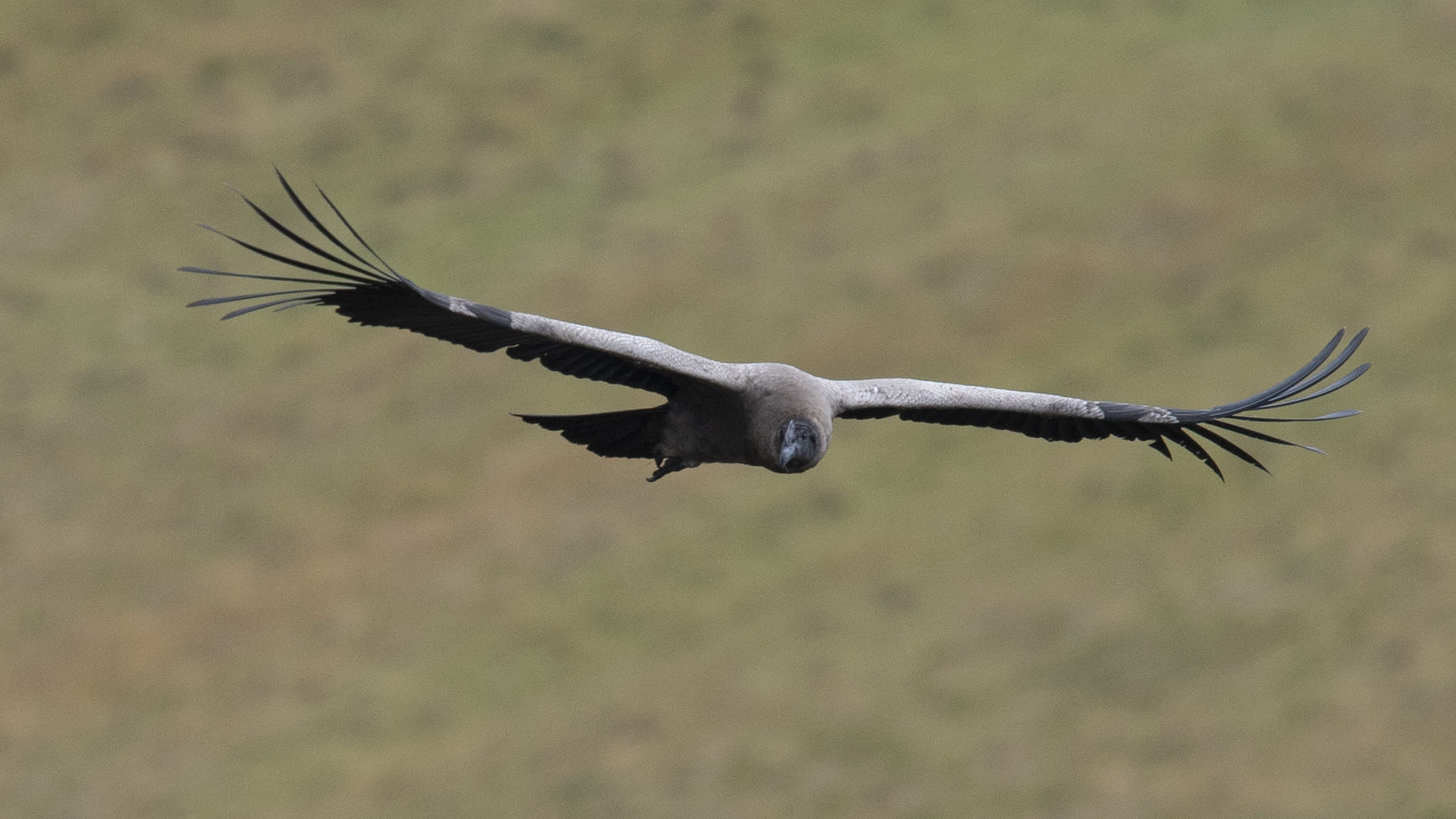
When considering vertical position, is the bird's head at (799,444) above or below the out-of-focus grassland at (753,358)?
below

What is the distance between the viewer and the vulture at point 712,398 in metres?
13.7

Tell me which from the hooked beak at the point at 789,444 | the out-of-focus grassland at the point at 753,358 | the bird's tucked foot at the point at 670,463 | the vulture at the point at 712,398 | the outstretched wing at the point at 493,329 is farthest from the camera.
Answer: the out-of-focus grassland at the point at 753,358

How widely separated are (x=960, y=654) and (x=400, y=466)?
1275 centimetres

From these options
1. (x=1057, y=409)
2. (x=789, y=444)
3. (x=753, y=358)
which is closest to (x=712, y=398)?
(x=789, y=444)

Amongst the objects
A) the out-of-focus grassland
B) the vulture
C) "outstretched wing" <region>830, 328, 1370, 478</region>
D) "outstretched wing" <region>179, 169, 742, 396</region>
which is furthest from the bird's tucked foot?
the out-of-focus grassland

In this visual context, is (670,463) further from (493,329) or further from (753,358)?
(753,358)

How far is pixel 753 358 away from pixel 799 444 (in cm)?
3031

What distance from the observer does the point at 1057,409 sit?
15703mm

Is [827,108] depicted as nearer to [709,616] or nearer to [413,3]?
[413,3]

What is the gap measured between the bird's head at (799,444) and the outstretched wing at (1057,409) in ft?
2.95

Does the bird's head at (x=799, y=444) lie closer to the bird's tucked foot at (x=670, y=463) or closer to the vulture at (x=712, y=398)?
the vulture at (x=712, y=398)

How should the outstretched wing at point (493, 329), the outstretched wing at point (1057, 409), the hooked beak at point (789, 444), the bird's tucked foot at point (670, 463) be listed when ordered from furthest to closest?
the bird's tucked foot at point (670, 463) < the outstretched wing at point (1057, 409) < the hooked beak at point (789, 444) < the outstretched wing at point (493, 329)

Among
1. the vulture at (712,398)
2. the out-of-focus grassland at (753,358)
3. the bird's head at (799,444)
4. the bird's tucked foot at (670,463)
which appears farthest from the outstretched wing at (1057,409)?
the out-of-focus grassland at (753,358)

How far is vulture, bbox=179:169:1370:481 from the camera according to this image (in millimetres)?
13688
